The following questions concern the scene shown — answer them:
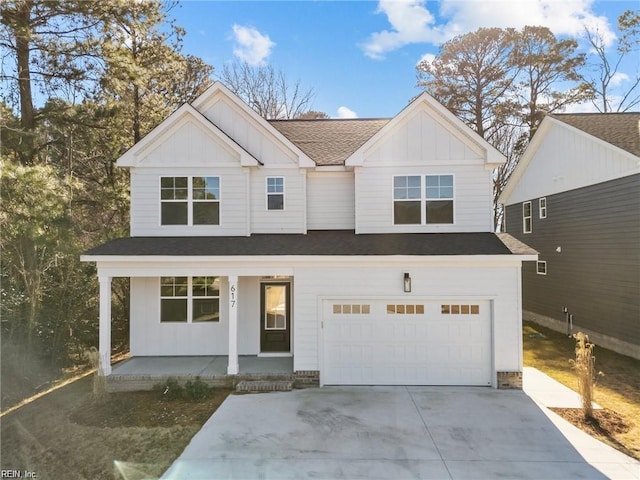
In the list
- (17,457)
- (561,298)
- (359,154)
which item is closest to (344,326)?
(359,154)

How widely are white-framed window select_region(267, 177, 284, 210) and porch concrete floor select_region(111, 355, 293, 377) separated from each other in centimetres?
439

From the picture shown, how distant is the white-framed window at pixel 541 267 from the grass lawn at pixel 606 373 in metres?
2.68

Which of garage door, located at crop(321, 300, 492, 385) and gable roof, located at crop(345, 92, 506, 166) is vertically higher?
gable roof, located at crop(345, 92, 506, 166)

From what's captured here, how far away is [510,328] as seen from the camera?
8594 mm

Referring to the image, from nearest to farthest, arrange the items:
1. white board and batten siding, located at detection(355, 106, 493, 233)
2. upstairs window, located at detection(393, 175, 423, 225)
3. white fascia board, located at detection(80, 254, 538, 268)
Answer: white fascia board, located at detection(80, 254, 538, 268), white board and batten siding, located at detection(355, 106, 493, 233), upstairs window, located at detection(393, 175, 423, 225)

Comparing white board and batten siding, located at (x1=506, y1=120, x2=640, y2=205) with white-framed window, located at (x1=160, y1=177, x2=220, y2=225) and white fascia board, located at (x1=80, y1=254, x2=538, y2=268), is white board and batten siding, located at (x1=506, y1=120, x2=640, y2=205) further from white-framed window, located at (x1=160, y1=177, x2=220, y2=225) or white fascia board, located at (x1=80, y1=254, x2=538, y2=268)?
white-framed window, located at (x1=160, y1=177, x2=220, y2=225)

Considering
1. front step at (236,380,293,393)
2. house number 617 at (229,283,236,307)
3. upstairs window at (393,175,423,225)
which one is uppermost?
upstairs window at (393,175,423,225)

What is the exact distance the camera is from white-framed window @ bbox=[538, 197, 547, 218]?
612 inches

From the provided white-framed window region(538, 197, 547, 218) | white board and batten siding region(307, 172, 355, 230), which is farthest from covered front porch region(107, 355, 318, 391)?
white-framed window region(538, 197, 547, 218)

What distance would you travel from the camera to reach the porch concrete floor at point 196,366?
888 cm

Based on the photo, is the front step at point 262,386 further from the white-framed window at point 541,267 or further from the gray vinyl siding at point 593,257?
the white-framed window at point 541,267

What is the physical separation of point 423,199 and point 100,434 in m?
9.17

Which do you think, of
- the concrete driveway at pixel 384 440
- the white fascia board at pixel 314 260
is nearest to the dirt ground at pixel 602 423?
the concrete driveway at pixel 384 440

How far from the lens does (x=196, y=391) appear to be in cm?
804
